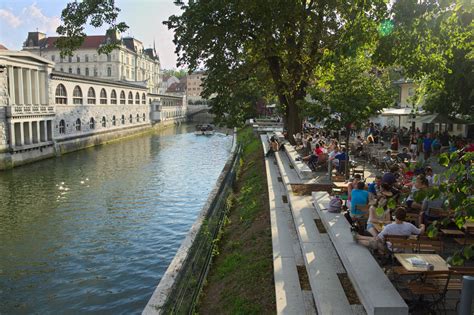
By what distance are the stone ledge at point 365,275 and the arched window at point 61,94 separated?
48.3m

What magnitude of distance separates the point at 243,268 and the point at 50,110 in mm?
43169

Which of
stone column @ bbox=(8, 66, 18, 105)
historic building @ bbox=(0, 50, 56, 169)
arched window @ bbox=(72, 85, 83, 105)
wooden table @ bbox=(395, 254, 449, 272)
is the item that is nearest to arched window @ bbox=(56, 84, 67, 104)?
arched window @ bbox=(72, 85, 83, 105)

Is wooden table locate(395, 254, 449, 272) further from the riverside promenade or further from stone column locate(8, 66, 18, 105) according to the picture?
stone column locate(8, 66, 18, 105)

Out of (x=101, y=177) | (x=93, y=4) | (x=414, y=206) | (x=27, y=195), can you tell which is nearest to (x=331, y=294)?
(x=414, y=206)

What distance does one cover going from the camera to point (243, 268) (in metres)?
11.2

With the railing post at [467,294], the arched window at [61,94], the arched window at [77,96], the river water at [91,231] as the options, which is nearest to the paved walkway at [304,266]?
the railing post at [467,294]

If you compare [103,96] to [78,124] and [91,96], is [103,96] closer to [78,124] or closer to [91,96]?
[91,96]

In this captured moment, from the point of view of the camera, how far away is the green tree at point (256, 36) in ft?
66.2

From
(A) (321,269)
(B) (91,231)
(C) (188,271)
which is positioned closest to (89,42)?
(B) (91,231)

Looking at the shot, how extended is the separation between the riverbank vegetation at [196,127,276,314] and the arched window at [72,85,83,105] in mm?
44831

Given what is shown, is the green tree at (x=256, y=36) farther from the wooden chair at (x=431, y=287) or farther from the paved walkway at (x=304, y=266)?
the wooden chair at (x=431, y=287)

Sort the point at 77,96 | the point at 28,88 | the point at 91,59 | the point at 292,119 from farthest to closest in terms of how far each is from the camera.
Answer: the point at 91,59, the point at 77,96, the point at 28,88, the point at 292,119

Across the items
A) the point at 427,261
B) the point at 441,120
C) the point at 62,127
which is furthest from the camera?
the point at 62,127

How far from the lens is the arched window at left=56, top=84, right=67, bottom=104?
171ft
